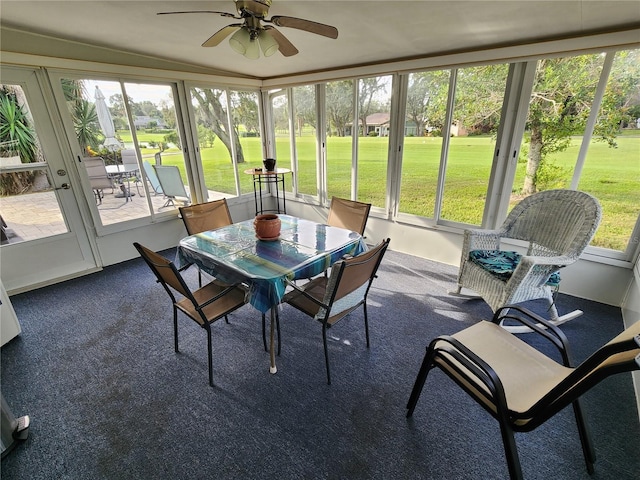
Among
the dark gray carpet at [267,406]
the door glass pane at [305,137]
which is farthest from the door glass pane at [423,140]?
the dark gray carpet at [267,406]

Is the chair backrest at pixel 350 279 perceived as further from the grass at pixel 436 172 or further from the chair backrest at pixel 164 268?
the grass at pixel 436 172

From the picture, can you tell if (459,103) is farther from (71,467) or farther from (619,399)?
(71,467)

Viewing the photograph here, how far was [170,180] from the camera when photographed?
368cm

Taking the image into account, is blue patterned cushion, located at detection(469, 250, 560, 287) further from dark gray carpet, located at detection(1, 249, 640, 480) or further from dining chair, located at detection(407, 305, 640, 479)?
dining chair, located at detection(407, 305, 640, 479)

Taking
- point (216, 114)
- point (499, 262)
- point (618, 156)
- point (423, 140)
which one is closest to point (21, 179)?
point (216, 114)

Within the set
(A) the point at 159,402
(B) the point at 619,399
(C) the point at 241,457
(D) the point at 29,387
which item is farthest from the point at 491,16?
(D) the point at 29,387

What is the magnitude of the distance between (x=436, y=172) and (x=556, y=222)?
1335 mm

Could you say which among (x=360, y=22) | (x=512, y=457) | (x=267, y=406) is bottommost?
(x=267, y=406)

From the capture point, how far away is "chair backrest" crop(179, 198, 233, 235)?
2.38 m

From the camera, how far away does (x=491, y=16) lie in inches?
74.7

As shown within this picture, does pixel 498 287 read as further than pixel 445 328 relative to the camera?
No

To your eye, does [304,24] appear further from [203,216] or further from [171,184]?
[171,184]

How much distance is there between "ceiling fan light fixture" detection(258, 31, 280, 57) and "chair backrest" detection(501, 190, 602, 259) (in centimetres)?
230

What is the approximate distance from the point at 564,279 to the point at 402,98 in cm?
243
